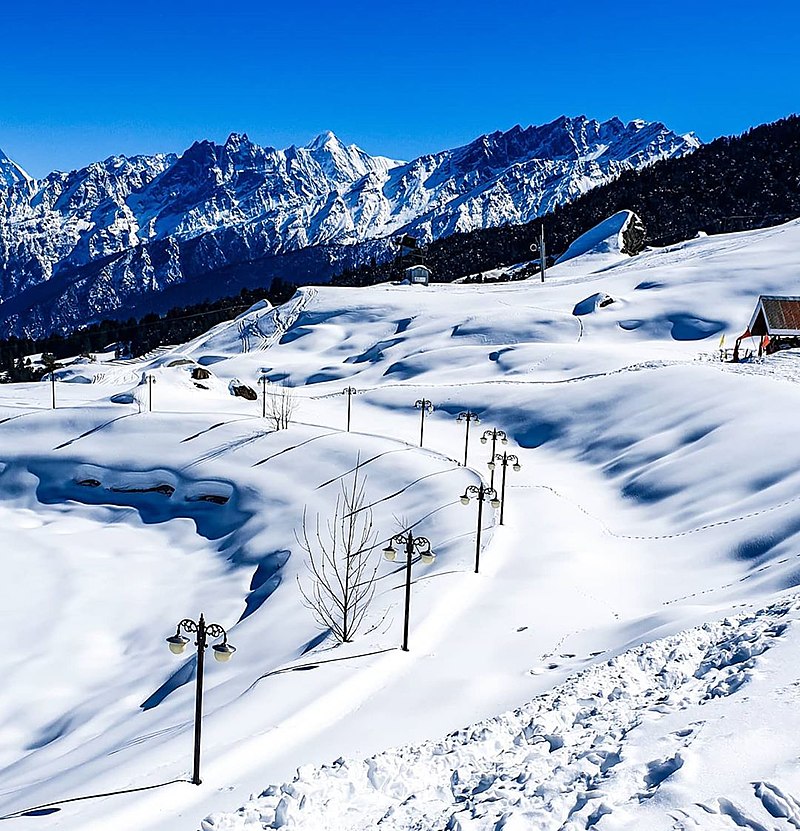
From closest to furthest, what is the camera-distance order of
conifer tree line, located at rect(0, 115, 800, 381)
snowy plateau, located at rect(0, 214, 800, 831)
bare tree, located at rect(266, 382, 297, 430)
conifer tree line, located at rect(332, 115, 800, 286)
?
snowy plateau, located at rect(0, 214, 800, 831), bare tree, located at rect(266, 382, 297, 430), conifer tree line, located at rect(0, 115, 800, 381), conifer tree line, located at rect(332, 115, 800, 286)

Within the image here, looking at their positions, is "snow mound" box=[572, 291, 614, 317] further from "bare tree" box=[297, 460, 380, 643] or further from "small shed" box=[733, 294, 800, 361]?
"bare tree" box=[297, 460, 380, 643]

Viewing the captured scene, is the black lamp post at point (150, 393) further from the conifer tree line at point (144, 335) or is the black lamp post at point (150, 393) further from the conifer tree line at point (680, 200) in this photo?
the conifer tree line at point (680, 200)

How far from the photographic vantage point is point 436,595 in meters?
20.6

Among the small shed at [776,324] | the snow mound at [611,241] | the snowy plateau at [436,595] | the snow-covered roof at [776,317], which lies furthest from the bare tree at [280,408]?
the snow mound at [611,241]

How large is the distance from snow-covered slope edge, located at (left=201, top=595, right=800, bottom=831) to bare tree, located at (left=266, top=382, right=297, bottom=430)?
31.9 meters

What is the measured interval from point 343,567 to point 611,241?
3516 inches

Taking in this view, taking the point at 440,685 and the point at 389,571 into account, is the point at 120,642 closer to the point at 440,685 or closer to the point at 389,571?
the point at 389,571

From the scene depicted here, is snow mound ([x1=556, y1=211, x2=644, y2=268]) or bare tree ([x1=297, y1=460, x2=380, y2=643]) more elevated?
snow mound ([x1=556, y1=211, x2=644, y2=268])

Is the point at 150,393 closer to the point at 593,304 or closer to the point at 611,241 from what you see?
the point at 593,304

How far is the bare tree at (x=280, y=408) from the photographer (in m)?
43.5

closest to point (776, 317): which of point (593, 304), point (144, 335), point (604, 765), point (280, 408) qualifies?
point (593, 304)

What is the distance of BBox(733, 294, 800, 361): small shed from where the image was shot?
160 feet

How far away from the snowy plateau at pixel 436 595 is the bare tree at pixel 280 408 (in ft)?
2.33

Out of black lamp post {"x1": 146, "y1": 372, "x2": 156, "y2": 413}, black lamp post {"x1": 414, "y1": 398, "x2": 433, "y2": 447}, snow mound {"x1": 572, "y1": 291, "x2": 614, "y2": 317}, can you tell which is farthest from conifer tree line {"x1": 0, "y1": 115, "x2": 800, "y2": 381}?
black lamp post {"x1": 414, "y1": 398, "x2": 433, "y2": 447}
